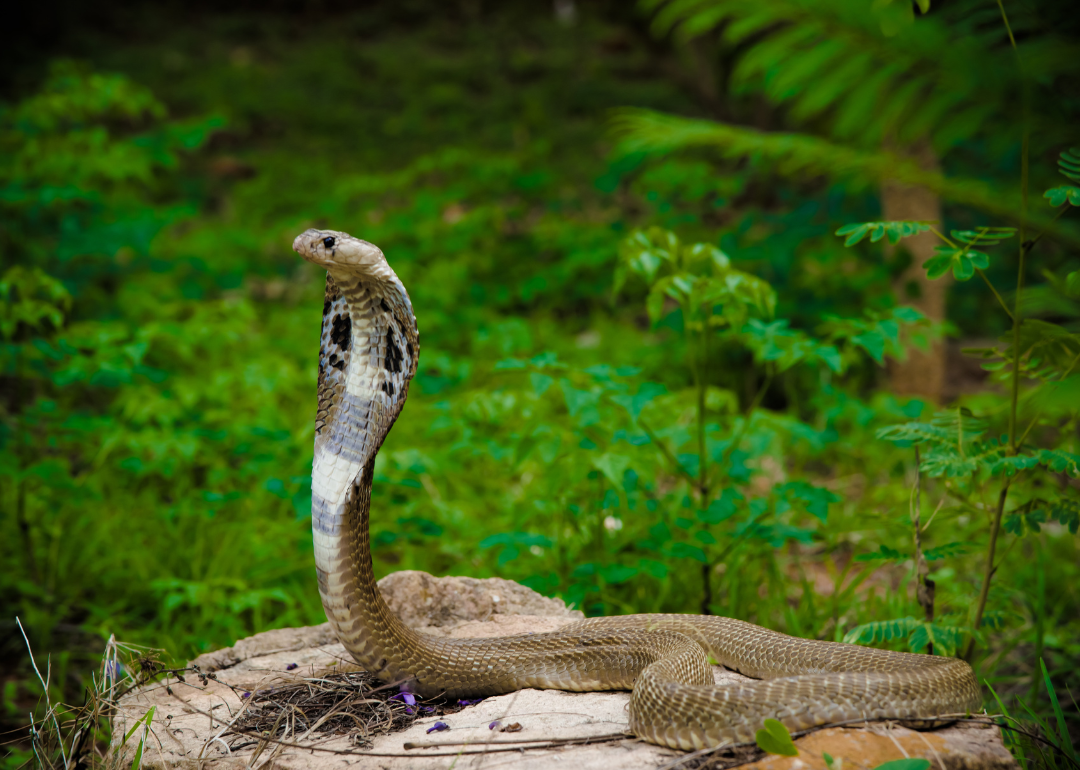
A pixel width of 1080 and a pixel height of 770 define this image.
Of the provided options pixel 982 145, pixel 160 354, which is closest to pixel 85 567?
pixel 160 354

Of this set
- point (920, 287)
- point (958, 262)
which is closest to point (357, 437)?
point (958, 262)

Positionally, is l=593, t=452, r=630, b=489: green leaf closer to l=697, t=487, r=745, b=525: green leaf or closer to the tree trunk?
l=697, t=487, r=745, b=525: green leaf

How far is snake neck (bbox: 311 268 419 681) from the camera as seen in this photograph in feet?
7.06

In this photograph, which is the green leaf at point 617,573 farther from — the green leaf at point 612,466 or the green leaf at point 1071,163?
the green leaf at point 1071,163

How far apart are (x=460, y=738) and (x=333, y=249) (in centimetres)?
133

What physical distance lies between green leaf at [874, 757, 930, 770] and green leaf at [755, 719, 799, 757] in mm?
187

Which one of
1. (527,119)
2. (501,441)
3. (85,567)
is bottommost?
(85,567)

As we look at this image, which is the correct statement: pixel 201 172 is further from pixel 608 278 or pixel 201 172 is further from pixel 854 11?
pixel 854 11

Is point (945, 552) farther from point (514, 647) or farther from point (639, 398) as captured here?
point (514, 647)

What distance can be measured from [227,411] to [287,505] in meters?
0.71

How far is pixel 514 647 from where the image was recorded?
2.48m

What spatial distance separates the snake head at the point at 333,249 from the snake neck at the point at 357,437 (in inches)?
3.5

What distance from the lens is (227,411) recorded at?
15.6 feet

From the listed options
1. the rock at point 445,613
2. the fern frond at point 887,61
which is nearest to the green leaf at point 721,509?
the rock at point 445,613
